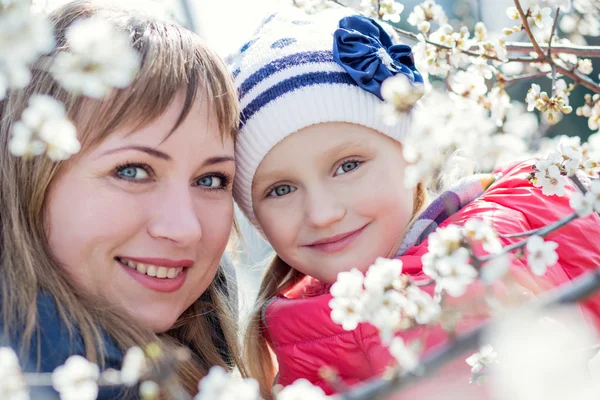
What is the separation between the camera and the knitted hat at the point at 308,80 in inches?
67.0

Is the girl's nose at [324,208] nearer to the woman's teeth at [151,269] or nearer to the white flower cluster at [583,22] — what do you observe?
the woman's teeth at [151,269]

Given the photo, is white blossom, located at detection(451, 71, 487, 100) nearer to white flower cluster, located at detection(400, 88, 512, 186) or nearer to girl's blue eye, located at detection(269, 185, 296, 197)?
girl's blue eye, located at detection(269, 185, 296, 197)

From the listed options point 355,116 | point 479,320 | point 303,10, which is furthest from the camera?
point 303,10

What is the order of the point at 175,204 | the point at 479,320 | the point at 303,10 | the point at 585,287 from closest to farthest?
1. the point at 585,287
2. the point at 479,320
3. the point at 175,204
4. the point at 303,10

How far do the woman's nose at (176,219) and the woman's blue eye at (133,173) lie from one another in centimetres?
6

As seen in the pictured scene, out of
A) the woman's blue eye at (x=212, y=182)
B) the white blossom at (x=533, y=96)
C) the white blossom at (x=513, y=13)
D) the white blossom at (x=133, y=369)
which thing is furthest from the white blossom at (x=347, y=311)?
the white blossom at (x=513, y=13)

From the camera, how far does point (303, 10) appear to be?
2.14m

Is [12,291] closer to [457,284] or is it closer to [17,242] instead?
[17,242]

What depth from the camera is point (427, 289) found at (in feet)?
4.66

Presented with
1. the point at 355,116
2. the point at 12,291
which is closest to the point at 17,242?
the point at 12,291

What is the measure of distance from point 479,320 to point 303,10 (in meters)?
1.24

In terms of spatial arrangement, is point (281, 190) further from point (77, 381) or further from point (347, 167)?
point (77, 381)

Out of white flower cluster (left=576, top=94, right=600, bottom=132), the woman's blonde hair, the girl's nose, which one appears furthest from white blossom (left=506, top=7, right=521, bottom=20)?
the woman's blonde hair

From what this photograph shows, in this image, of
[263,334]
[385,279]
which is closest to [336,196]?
[263,334]
